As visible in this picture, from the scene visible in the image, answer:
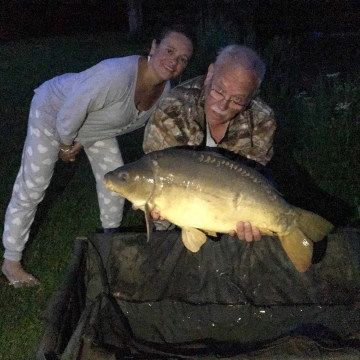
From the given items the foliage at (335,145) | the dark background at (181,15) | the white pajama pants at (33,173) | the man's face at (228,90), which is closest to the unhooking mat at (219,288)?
the white pajama pants at (33,173)

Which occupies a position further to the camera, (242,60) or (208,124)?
(208,124)

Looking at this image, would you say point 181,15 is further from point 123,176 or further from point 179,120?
point 123,176

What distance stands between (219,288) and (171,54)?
1.08 meters

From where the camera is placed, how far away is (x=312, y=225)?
1.74 meters

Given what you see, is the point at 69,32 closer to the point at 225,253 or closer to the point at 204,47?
the point at 204,47

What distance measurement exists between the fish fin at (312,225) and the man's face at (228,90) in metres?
0.47

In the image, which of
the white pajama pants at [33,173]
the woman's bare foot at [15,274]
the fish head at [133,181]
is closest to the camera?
the fish head at [133,181]

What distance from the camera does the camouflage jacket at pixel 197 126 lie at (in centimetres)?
203

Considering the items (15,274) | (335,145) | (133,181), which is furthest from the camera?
(335,145)

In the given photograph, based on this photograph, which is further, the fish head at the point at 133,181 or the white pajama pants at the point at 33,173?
the white pajama pants at the point at 33,173

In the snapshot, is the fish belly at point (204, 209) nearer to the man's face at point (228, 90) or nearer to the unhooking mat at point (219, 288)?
the man's face at point (228, 90)

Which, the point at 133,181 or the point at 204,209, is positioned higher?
the point at 133,181

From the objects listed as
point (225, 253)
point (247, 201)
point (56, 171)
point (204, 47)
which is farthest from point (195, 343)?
point (204, 47)

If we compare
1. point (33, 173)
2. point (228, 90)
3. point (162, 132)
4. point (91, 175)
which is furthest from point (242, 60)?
point (91, 175)
